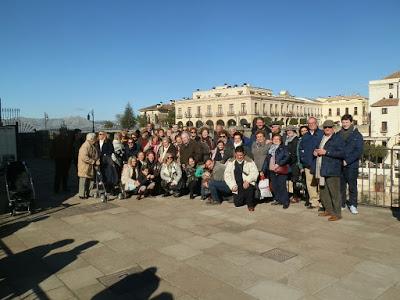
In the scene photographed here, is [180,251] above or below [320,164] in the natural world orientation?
below

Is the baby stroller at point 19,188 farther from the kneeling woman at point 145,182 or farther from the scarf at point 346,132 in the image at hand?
the scarf at point 346,132

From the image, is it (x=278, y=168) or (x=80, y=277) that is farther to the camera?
(x=278, y=168)

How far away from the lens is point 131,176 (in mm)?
9180

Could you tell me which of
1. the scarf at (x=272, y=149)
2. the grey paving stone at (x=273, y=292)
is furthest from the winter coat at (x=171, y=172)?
the grey paving stone at (x=273, y=292)

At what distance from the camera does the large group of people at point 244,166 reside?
679 cm

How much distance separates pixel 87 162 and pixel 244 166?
13.0ft

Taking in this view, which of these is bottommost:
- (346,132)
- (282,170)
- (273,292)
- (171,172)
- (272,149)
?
(273,292)

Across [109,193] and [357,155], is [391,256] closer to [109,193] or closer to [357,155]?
[357,155]

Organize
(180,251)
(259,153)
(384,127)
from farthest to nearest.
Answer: (384,127) < (259,153) < (180,251)

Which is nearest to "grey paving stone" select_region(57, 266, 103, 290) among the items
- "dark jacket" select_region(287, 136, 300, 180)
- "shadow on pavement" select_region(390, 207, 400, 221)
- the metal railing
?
"dark jacket" select_region(287, 136, 300, 180)

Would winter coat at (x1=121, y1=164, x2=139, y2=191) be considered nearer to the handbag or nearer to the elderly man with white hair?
the elderly man with white hair

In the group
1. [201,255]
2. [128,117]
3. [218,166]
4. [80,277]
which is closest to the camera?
[80,277]

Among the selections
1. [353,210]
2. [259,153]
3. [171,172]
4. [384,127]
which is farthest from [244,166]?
[384,127]

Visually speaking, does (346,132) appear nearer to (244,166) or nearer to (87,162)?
(244,166)
